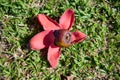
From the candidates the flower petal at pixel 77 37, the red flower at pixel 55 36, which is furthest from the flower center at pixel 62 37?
the flower petal at pixel 77 37

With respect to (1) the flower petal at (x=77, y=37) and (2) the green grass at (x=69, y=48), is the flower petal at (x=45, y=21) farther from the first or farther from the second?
(1) the flower petal at (x=77, y=37)

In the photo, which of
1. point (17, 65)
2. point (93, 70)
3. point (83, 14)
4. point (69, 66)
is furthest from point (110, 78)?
point (17, 65)

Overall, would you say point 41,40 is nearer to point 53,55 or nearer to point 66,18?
point 53,55

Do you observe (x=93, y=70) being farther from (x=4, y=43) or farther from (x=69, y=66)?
(x=4, y=43)

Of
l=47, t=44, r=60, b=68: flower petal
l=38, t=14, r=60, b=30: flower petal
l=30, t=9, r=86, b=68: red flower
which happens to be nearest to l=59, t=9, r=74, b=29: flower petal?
l=30, t=9, r=86, b=68: red flower

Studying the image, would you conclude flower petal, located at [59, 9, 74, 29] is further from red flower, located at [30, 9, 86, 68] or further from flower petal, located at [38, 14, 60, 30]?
flower petal, located at [38, 14, 60, 30]
